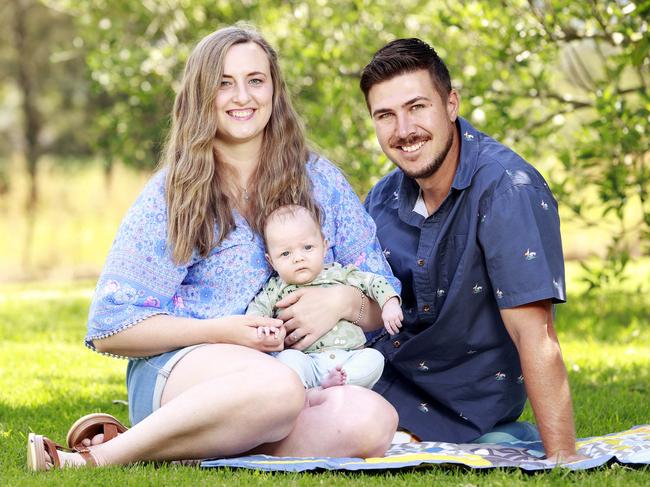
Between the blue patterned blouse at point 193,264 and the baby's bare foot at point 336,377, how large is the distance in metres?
0.38

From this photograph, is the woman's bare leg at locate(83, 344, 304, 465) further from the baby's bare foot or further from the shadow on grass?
the shadow on grass

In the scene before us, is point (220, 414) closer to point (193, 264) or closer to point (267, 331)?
point (267, 331)

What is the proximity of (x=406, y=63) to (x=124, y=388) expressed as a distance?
7.57ft

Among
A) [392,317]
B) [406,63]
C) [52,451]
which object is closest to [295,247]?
[392,317]

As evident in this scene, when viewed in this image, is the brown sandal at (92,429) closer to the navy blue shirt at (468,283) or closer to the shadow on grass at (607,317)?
the navy blue shirt at (468,283)

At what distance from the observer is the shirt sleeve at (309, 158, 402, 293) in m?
3.67

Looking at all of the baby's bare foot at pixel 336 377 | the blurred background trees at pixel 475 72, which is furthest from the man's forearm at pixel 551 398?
the blurred background trees at pixel 475 72

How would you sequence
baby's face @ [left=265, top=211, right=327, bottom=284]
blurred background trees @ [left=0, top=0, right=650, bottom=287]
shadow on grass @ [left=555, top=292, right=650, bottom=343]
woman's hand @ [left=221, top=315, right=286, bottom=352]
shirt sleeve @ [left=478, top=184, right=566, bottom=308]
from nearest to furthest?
1. shirt sleeve @ [left=478, top=184, right=566, bottom=308]
2. woman's hand @ [left=221, top=315, right=286, bottom=352]
3. baby's face @ [left=265, top=211, right=327, bottom=284]
4. blurred background trees @ [left=0, top=0, right=650, bottom=287]
5. shadow on grass @ [left=555, top=292, right=650, bottom=343]

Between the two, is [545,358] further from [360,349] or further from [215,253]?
[215,253]

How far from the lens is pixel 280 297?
357cm

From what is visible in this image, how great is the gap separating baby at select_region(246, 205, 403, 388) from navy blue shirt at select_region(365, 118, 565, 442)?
204mm

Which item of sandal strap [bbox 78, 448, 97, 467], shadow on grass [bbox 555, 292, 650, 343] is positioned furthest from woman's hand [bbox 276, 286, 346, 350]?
shadow on grass [bbox 555, 292, 650, 343]

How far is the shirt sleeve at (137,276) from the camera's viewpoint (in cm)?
336

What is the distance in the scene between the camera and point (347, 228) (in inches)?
146
